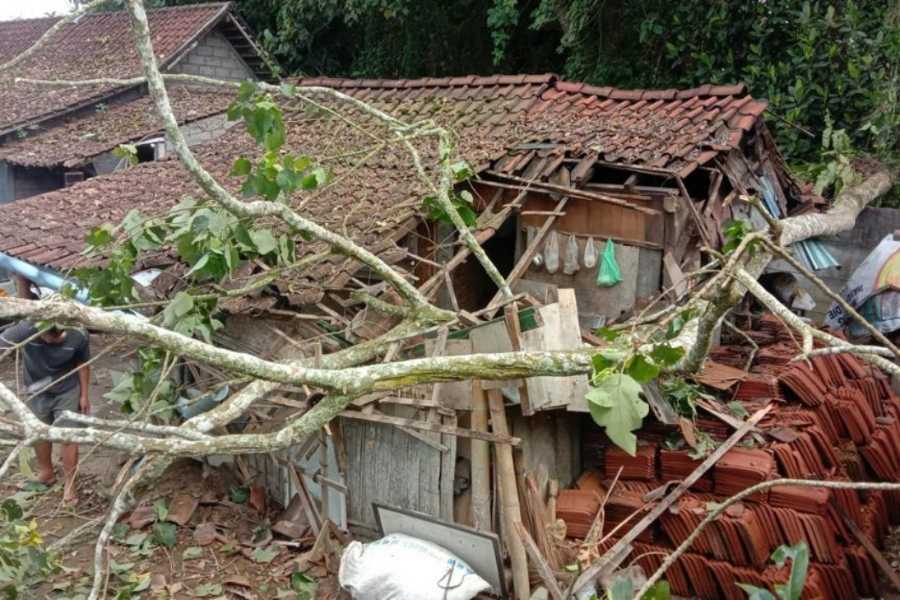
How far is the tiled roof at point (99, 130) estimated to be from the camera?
13219 mm

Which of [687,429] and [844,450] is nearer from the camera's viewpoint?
[687,429]

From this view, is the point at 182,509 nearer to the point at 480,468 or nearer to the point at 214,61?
the point at 480,468

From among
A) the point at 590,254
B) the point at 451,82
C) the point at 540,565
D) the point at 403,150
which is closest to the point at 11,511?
the point at 540,565

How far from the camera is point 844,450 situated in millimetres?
6535

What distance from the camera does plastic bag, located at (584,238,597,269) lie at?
704cm

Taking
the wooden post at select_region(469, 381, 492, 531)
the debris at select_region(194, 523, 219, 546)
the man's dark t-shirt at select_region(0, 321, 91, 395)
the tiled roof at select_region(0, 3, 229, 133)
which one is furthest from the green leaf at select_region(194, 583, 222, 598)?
the tiled roof at select_region(0, 3, 229, 133)

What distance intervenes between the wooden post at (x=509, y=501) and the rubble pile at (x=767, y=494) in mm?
491

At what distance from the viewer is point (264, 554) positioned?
19.9 feet

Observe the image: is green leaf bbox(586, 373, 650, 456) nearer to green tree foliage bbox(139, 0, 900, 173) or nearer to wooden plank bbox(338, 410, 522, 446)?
wooden plank bbox(338, 410, 522, 446)

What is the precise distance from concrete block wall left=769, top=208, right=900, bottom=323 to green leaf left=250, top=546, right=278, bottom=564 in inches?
275

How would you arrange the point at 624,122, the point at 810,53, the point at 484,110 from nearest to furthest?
1. the point at 624,122
2. the point at 484,110
3. the point at 810,53

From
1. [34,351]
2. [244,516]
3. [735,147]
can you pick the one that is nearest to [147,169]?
[34,351]

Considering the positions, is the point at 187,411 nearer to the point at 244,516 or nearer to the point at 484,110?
the point at 244,516

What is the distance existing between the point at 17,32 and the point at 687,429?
19773 millimetres
